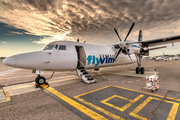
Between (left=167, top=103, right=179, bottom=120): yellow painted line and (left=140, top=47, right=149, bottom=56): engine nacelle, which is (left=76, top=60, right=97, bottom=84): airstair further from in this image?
(left=140, top=47, right=149, bottom=56): engine nacelle

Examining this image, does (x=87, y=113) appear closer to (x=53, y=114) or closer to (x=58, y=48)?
(x=53, y=114)

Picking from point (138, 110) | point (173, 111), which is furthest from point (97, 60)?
point (173, 111)

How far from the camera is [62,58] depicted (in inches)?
298

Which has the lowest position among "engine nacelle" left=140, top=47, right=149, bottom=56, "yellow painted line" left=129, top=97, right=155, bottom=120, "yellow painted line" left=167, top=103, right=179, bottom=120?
"yellow painted line" left=129, top=97, right=155, bottom=120

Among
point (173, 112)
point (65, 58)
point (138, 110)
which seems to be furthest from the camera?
point (65, 58)

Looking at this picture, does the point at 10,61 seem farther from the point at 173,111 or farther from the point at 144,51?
the point at 144,51

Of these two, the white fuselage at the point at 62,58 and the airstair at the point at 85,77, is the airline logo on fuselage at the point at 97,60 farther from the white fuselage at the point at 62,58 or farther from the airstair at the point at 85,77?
the airstair at the point at 85,77

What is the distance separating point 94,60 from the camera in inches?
389

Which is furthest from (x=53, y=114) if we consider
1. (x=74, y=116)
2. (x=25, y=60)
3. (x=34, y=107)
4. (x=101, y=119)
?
(x=25, y=60)

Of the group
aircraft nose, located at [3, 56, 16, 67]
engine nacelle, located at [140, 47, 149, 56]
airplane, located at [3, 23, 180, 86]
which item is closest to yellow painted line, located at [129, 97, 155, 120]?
airplane, located at [3, 23, 180, 86]

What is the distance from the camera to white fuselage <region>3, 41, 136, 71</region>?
616 cm

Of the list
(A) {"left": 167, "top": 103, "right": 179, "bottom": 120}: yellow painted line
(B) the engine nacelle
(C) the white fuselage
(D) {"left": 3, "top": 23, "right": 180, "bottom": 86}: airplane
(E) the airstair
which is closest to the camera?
(A) {"left": 167, "top": 103, "right": 179, "bottom": 120}: yellow painted line

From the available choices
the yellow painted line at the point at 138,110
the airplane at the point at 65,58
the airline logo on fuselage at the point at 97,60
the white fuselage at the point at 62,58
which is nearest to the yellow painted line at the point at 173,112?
the yellow painted line at the point at 138,110

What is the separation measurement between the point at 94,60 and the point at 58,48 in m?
3.92
